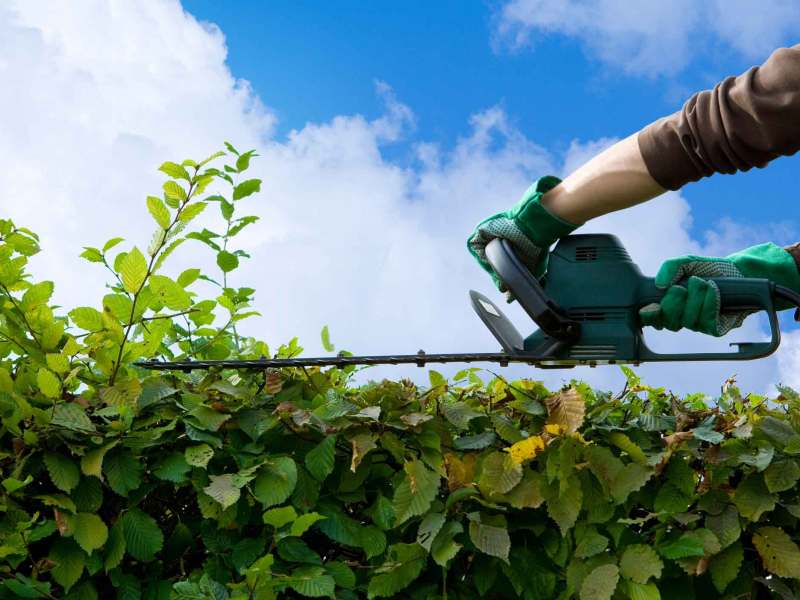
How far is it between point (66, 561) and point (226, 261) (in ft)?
3.77

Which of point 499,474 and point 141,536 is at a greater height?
point 499,474

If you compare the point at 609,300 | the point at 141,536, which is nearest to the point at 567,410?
the point at 609,300

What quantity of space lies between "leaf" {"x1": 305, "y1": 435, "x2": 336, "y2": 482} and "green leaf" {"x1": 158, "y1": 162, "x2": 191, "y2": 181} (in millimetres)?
870

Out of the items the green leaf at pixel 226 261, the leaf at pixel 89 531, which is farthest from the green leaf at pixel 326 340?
the leaf at pixel 89 531

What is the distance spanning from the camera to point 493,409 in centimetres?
242

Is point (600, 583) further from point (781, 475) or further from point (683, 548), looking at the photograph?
point (781, 475)

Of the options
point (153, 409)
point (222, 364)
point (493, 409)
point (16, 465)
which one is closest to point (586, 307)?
point (493, 409)

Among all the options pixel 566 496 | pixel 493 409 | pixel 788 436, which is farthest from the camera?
pixel 493 409

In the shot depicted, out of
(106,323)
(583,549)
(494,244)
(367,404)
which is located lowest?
(583,549)

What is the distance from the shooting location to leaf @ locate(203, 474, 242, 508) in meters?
1.99

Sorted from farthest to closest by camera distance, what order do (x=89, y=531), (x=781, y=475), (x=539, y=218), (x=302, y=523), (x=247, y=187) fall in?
(x=247, y=187)
(x=539, y=218)
(x=781, y=475)
(x=89, y=531)
(x=302, y=523)

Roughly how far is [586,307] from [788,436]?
30.8 inches

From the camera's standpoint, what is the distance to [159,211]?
2.36 m

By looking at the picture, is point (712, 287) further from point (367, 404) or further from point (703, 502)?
point (367, 404)
